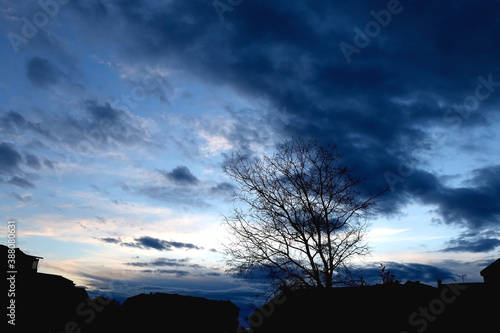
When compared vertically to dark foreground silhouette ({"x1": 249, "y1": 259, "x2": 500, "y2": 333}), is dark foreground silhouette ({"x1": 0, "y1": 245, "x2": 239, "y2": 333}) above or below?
below

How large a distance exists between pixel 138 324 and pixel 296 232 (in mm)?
35590

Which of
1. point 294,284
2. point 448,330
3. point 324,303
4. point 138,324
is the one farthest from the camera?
point 138,324

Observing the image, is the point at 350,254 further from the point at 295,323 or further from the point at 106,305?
the point at 106,305

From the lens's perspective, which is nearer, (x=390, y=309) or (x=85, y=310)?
(x=390, y=309)

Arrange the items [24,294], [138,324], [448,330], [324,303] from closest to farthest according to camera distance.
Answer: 1. [448,330]
2. [324,303]
3. [24,294]
4. [138,324]

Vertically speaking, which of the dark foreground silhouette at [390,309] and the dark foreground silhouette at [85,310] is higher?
the dark foreground silhouette at [390,309]

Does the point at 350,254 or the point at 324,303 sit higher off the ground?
the point at 350,254

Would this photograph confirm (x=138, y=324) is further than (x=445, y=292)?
Yes

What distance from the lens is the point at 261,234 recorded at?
14.4m

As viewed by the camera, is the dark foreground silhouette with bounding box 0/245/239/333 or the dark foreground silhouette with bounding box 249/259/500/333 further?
the dark foreground silhouette with bounding box 0/245/239/333

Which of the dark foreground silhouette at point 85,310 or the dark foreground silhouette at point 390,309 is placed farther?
the dark foreground silhouette at point 85,310

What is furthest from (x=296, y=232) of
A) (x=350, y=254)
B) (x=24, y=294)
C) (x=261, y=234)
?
(x=24, y=294)

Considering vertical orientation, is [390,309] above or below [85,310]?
above

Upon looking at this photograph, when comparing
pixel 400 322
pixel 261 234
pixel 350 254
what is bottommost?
pixel 400 322
